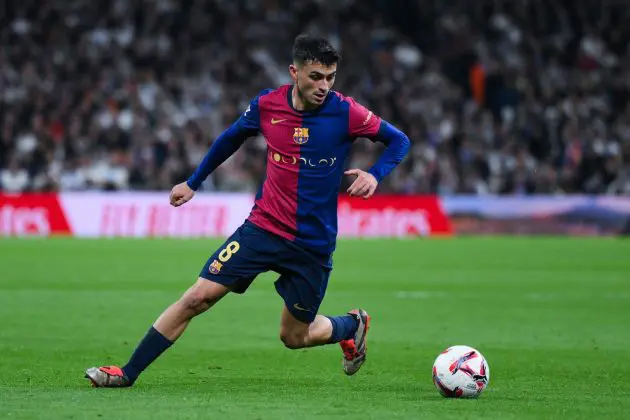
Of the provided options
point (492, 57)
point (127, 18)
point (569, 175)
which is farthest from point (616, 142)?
point (127, 18)

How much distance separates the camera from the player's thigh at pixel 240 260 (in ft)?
25.5

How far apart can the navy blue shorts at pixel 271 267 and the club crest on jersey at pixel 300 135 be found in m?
0.59

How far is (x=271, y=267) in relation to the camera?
7.98 metres

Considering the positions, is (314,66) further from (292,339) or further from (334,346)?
(334,346)

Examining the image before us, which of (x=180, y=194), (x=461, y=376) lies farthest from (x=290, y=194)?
(x=461, y=376)

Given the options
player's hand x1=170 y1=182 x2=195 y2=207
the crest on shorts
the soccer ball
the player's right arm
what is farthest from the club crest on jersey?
the soccer ball

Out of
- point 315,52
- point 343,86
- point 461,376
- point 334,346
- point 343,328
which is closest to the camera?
point 461,376

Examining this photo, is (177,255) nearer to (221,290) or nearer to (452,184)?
(452,184)

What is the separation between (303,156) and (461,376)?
1.63 m

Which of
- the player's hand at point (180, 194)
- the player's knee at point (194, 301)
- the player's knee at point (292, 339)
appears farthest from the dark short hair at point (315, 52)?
the player's knee at point (292, 339)

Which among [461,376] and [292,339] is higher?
[461,376]

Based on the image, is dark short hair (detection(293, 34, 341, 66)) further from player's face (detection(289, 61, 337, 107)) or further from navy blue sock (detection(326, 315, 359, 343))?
navy blue sock (detection(326, 315, 359, 343))

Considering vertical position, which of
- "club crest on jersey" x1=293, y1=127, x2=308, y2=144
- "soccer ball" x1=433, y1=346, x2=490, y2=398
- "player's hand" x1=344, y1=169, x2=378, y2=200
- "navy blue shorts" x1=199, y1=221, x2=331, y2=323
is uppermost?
"club crest on jersey" x1=293, y1=127, x2=308, y2=144

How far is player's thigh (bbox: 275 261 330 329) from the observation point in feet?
26.4
